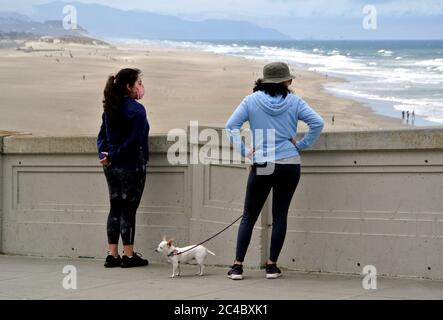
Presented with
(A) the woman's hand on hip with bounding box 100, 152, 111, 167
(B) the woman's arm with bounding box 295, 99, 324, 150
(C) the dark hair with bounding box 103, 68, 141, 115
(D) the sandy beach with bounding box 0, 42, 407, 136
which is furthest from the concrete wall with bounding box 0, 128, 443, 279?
(D) the sandy beach with bounding box 0, 42, 407, 136

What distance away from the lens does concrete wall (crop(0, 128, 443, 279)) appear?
7836 millimetres

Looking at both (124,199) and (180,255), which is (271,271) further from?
(124,199)

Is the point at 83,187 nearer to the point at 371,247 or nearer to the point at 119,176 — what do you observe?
the point at 119,176

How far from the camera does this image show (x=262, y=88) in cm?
776

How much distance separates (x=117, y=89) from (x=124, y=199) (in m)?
0.93

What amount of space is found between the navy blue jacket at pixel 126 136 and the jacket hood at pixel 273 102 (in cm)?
123

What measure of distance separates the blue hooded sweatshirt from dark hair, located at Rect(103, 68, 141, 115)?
3.86ft

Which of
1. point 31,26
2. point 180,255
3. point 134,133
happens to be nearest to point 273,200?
point 180,255

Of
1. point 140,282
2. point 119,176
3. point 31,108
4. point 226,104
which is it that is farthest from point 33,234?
point 226,104

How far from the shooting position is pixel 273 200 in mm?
7871

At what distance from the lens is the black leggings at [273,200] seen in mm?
7750

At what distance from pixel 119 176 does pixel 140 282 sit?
3.61 feet

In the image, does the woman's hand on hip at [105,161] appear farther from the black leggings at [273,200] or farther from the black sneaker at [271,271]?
the black sneaker at [271,271]
